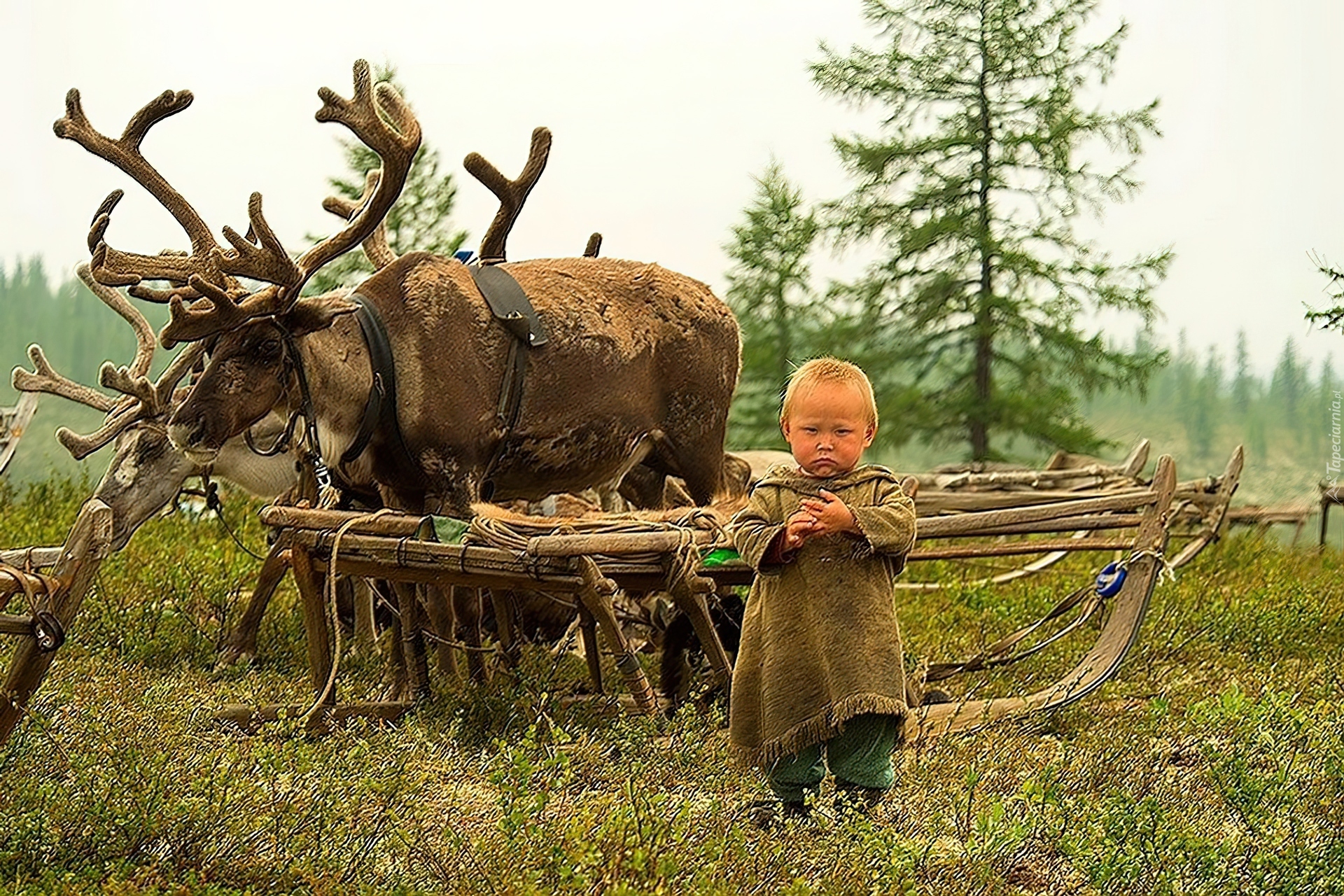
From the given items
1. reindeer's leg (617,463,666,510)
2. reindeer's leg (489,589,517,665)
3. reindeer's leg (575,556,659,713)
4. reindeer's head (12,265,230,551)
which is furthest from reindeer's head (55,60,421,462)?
reindeer's leg (617,463,666,510)

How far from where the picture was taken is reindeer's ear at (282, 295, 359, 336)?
600 cm

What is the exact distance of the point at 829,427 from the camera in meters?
4.41

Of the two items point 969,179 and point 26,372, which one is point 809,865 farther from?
point 969,179

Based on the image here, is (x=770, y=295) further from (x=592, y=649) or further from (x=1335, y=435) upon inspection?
(x=592, y=649)

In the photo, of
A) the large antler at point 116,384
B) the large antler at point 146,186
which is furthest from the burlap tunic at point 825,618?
the large antler at point 116,384

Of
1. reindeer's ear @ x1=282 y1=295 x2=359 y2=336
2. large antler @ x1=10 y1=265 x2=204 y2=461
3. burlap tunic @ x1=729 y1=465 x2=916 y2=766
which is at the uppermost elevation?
reindeer's ear @ x1=282 y1=295 x2=359 y2=336

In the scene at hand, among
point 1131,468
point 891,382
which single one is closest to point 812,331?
point 891,382

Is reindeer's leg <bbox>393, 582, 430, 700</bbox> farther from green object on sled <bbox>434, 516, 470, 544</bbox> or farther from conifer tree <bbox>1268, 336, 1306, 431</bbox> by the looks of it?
conifer tree <bbox>1268, 336, 1306, 431</bbox>

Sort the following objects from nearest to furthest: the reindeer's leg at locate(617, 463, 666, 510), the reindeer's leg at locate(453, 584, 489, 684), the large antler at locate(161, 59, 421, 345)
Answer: the large antler at locate(161, 59, 421, 345), the reindeer's leg at locate(453, 584, 489, 684), the reindeer's leg at locate(617, 463, 666, 510)

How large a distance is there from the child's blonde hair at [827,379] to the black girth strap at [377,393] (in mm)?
2245

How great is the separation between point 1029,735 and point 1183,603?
12.5 ft

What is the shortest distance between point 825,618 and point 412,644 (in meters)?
2.25

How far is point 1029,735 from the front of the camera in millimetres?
5883

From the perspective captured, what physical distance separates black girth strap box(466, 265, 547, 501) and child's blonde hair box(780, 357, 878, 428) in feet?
7.33
